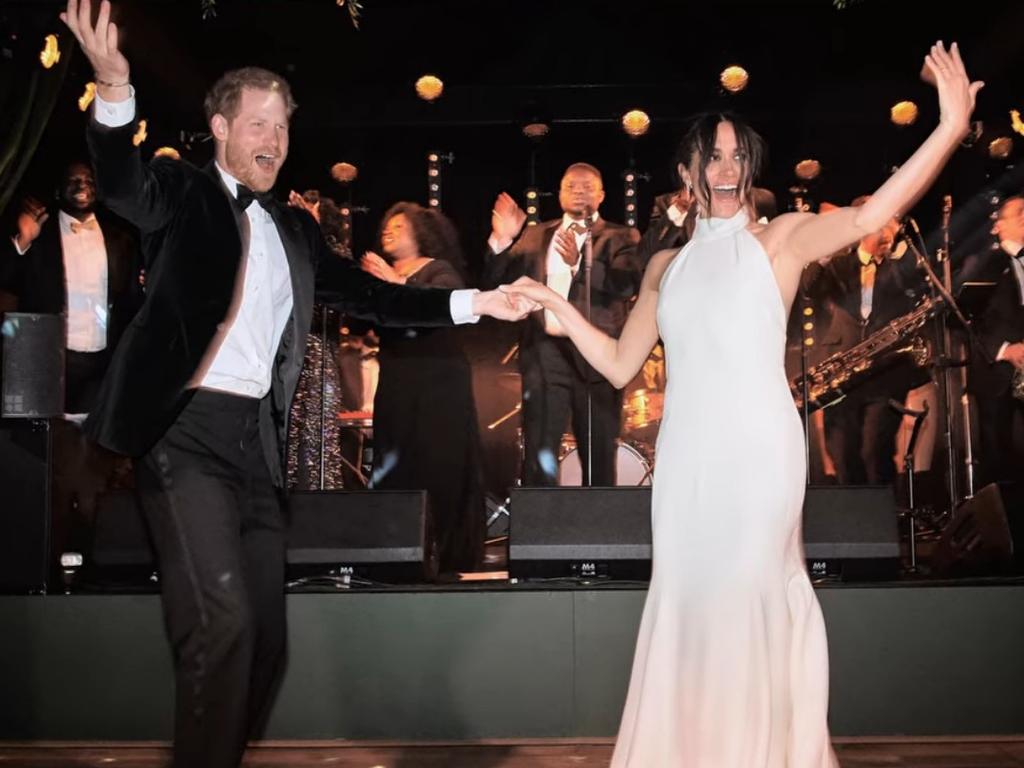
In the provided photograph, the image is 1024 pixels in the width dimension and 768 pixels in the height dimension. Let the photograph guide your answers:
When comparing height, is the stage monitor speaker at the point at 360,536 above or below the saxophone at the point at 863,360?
below

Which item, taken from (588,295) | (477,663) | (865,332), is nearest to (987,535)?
(477,663)

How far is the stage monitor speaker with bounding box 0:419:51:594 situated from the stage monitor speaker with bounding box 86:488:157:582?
0.32 metres

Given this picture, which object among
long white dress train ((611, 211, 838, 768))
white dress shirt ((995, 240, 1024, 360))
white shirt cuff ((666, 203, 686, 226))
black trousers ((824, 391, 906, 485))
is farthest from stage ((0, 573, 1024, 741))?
black trousers ((824, 391, 906, 485))

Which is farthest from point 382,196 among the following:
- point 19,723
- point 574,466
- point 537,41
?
point 19,723

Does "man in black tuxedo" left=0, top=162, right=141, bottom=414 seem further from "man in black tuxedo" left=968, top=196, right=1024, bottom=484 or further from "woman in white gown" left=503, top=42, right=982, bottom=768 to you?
"man in black tuxedo" left=968, top=196, right=1024, bottom=484

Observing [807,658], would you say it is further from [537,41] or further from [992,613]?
[537,41]

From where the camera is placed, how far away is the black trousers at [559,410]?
7023 mm

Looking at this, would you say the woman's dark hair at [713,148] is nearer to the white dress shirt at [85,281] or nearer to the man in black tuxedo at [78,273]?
the man in black tuxedo at [78,273]

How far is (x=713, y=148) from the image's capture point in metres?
3.03

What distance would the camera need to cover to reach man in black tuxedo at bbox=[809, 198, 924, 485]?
8680 mm

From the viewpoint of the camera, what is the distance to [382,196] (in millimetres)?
9984

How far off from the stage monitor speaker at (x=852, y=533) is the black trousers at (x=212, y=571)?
2651mm

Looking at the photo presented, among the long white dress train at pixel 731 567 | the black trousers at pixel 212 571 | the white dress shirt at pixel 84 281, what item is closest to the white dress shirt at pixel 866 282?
the white dress shirt at pixel 84 281

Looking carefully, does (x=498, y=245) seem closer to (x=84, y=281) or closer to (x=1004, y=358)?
(x=84, y=281)
